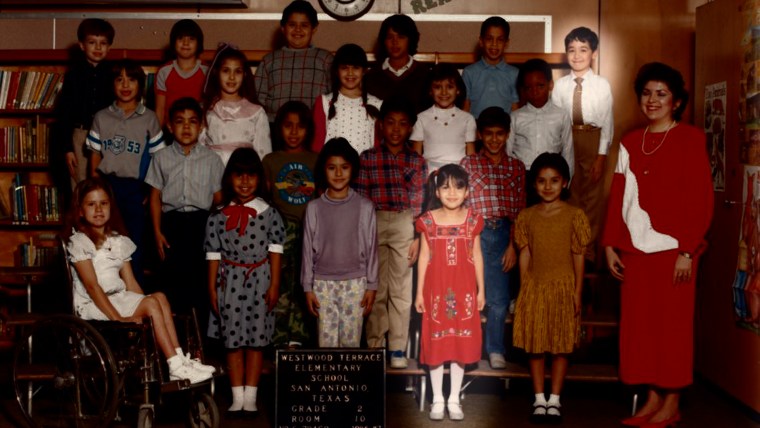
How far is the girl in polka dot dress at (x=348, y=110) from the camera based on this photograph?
5.38 metres

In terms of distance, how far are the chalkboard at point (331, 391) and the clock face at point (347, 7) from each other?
10.5 ft

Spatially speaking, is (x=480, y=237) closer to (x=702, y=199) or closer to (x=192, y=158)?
(x=702, y=199)

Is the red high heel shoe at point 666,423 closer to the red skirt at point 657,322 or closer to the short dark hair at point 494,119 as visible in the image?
the red skirt at point 657,322

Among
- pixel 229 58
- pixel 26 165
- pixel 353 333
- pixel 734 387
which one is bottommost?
pixel 734 387

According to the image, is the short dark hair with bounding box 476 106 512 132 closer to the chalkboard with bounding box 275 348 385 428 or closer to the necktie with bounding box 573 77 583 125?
the necktie with bounding box 573 77 583 125

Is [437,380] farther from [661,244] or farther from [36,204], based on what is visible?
[36,204]

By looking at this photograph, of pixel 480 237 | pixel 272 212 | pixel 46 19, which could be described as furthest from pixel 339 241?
pixel 46 19

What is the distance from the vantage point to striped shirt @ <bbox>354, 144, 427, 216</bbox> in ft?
16.7

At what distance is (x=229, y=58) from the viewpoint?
5312 mm

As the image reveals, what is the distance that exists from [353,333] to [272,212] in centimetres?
75

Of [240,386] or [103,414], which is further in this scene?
[240,386]

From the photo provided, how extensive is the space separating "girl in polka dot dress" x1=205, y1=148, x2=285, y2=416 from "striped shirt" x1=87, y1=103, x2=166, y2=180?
0.78 meters

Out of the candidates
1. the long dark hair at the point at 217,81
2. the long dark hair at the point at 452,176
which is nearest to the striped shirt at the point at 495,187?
the long dark hair at the point at 452,176

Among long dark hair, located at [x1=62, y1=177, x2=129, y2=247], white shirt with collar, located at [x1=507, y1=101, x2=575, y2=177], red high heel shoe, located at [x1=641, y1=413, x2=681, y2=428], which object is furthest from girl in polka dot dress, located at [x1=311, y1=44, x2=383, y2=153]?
red high heel shoe, located at [x1=641, y1=413, x2=681, y2=428]
